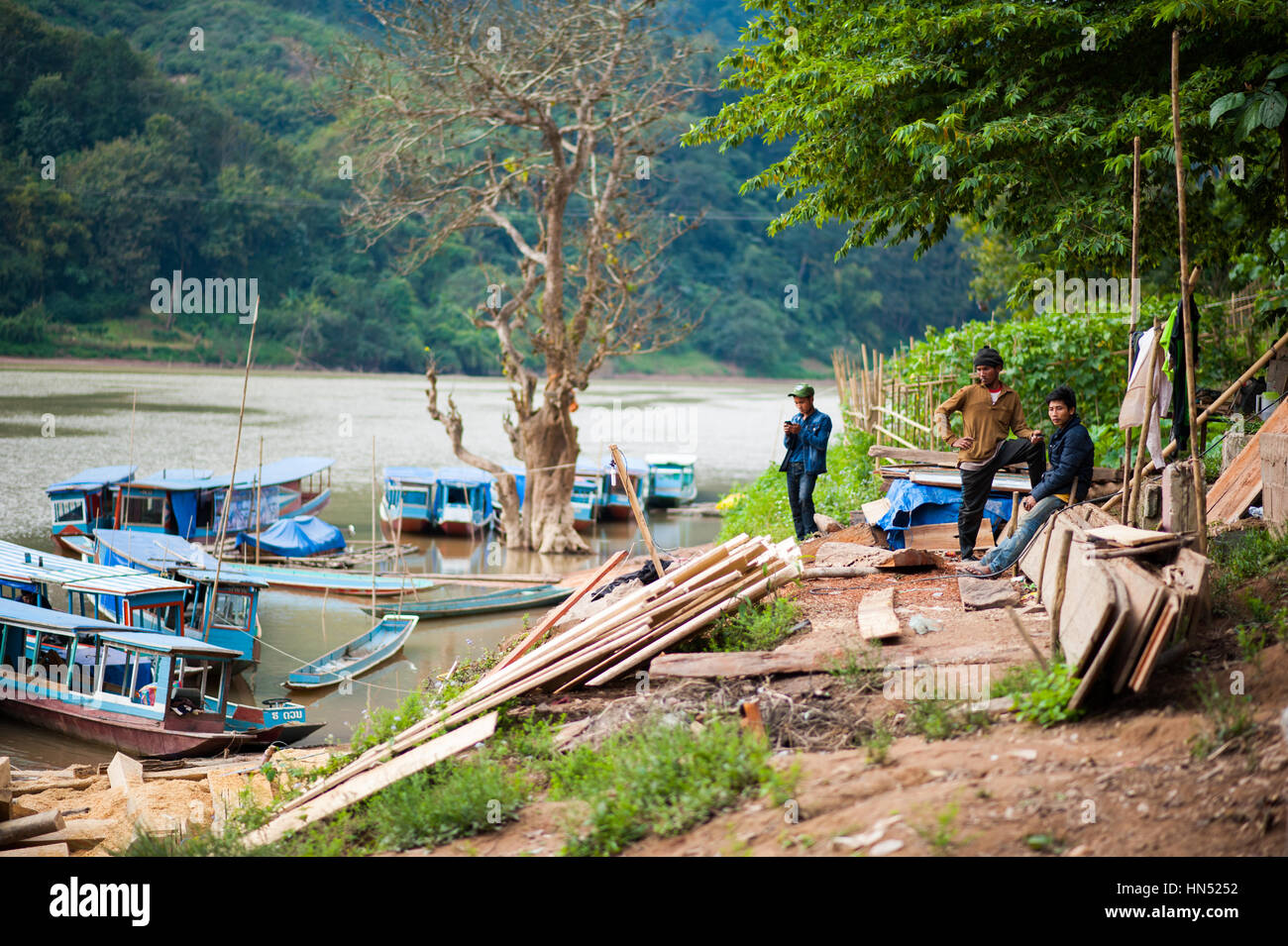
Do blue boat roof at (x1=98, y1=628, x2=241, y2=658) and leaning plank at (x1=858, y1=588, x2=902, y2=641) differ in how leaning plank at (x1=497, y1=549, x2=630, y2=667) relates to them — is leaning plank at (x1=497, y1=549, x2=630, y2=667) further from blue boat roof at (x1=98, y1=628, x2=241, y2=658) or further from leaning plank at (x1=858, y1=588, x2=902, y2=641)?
blue boat roof at (x1=98, y1=628, x2=241, y2=658)

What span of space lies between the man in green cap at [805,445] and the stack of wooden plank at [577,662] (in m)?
3.31

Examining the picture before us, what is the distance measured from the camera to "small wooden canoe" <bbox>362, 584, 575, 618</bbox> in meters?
19.2

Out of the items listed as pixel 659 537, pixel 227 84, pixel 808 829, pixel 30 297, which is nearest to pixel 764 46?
pixel 808 829

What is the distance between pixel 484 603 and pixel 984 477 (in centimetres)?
1199

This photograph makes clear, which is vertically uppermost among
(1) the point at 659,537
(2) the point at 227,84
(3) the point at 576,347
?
(2) the point at 227,84

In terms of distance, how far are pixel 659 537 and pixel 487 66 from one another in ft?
40.9

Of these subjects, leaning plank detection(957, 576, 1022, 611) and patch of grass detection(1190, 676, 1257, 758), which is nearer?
patch of grass detection(1190, 676, 1257, 758)

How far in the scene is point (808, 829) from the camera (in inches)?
187

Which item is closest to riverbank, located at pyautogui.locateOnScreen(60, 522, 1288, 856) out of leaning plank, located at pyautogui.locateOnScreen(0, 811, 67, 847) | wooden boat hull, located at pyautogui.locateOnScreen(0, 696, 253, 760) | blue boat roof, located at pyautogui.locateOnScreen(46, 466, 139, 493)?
leaning plank, located at pyautogui.locateOnScreen(0, 811, 67, 847)

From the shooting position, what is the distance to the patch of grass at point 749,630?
7.77m

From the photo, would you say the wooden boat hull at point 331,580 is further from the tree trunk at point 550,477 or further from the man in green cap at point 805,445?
the man in green cap at point 805,445

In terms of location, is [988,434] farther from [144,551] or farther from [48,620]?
[144,551]

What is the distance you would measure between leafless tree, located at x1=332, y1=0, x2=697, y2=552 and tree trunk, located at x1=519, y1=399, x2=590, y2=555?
0.03 metres
